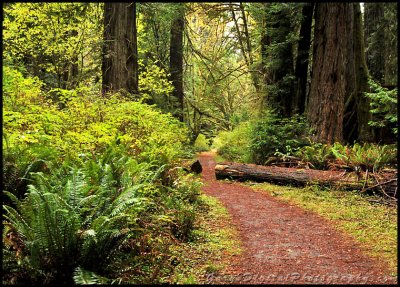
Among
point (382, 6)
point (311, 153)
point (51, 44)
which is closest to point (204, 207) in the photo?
point (311, 153)

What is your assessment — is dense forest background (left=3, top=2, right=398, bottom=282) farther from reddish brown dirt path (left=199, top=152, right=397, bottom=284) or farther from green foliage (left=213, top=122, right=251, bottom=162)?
reddish brown dirt path (left=199, top=152, right=397, bottom=284)

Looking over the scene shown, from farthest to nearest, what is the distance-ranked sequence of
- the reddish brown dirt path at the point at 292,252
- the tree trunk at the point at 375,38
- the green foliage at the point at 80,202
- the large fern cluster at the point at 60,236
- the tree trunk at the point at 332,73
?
the tree trunk at the point at 375,38 < the tree trunk at the point at 332,73 < the reddish brown dirt path at the point at 292,252 < the green foliage at the point at 80,202 < the large fern cluster at the point at 60,236

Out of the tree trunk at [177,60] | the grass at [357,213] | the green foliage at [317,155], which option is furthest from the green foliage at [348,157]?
the tree trunk at [177,60]

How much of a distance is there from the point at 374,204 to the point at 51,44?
10667mm

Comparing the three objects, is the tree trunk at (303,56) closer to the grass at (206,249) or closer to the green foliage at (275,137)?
the green foliage at (275,137)

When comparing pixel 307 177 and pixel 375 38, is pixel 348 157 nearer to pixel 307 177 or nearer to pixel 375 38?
pixel 307 177

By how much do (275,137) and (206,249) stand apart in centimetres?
803

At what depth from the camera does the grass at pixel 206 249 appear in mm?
4012

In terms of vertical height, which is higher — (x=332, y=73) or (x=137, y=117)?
(x=332, y=73)

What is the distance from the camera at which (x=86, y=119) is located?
6.97 m

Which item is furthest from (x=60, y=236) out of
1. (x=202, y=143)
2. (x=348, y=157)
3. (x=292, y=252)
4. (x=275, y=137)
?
(x=202, y=143)

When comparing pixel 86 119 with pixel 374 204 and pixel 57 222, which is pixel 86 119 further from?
pixel 374 204

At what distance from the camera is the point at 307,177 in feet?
31.2

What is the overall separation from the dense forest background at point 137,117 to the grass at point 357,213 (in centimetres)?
146
